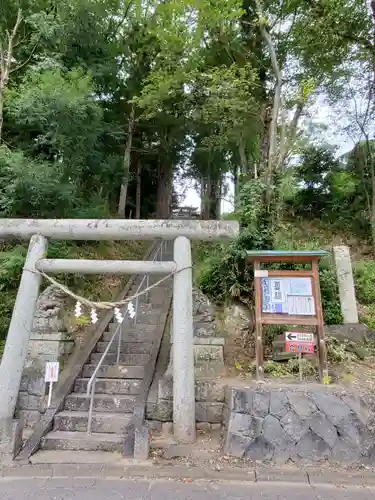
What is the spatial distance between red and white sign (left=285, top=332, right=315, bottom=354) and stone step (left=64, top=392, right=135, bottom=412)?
2.42m

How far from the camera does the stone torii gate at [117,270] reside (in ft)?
13.9

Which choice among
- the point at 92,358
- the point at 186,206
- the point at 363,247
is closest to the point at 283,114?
the point at 363,247

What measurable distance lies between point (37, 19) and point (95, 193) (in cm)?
441

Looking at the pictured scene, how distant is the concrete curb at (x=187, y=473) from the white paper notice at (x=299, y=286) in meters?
2.23

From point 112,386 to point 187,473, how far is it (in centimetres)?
194

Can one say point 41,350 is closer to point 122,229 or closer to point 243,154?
point 122,229

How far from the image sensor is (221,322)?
20.8ft

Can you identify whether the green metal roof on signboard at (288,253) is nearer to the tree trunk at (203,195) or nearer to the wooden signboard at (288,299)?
the wooden signboard at (288,299)

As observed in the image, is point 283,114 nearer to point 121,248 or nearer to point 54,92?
point 54,92

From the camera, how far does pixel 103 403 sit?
485 cm

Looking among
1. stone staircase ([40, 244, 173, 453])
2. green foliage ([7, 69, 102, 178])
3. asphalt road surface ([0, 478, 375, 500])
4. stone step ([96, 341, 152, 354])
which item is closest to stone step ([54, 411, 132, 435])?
stone staircase ([40, 244, 173, 453])

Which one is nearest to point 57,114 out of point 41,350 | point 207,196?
point 41,350

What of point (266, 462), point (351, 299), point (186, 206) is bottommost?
point (266, 462)

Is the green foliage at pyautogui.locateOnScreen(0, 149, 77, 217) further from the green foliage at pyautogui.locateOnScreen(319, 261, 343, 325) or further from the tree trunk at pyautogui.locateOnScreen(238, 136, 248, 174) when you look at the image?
the tree trunk at pyautogui.locateOnScreen(238, 136, 248, 174)
